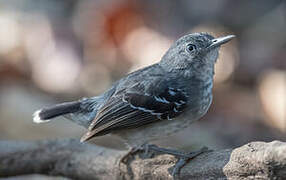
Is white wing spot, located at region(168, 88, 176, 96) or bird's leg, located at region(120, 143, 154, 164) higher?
white wing spot, located at region(168, 88, 176, 96)

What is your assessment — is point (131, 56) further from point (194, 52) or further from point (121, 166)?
point (121, 166)

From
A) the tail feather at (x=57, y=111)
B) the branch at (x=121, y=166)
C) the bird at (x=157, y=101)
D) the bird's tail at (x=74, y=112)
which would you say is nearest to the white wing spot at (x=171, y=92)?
the bird at (x=157, y=101)

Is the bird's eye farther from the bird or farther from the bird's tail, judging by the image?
the bird's tail

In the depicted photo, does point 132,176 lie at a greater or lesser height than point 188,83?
lesser

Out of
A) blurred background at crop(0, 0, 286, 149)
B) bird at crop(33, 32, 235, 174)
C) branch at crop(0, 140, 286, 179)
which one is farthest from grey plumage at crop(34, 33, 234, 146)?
blurred background at crop(0, 0, 286, 149)

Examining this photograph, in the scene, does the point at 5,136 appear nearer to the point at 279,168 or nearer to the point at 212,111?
the point at 212,111

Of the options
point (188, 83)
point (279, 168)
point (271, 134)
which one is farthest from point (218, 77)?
point (279, 168)
